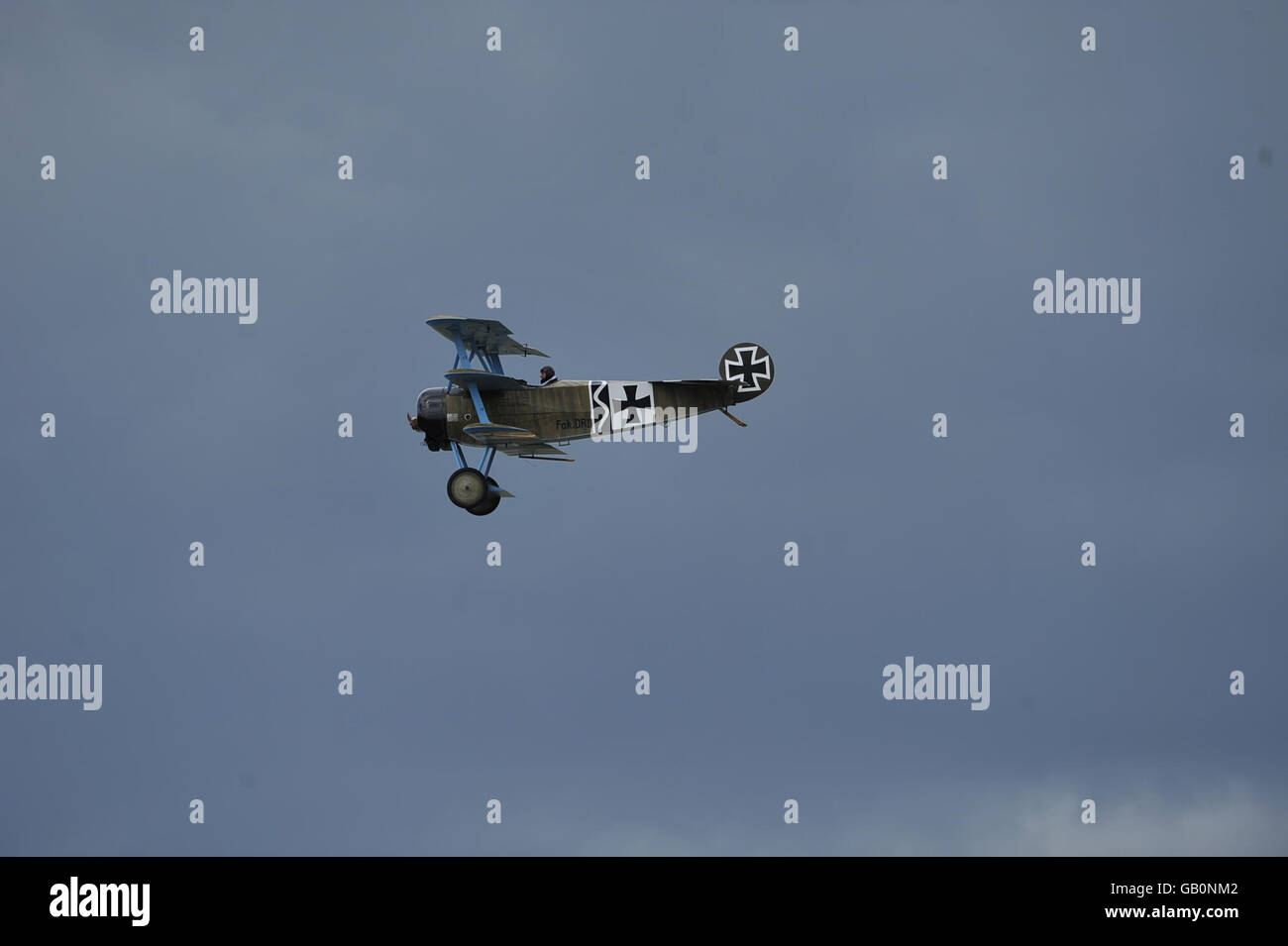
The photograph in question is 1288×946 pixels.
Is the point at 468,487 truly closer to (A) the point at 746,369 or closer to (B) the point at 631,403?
(B) the point at 631,403

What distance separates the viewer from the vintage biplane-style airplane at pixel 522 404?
5759 centimetres

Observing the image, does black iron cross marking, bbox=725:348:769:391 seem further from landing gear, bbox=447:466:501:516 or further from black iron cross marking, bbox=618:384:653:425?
landing gear, bbox=447:466:501:516

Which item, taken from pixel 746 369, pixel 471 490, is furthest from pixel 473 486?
pixel 746 369

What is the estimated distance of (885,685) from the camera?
232 feet

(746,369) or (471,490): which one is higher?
(746,369)

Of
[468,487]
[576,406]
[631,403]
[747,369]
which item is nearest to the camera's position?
[747,369]

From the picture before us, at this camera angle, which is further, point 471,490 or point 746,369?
point 471,490

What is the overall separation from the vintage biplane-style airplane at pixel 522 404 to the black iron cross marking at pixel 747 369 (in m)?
0.03

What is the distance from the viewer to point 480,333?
2320 inches

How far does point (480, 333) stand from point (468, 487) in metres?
4.62

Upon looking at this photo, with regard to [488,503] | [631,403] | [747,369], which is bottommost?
[488,503]

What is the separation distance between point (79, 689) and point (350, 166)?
22279 mm

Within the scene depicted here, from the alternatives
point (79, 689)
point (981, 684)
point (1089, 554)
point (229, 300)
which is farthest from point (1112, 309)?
point (79, 689)
